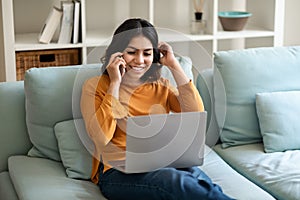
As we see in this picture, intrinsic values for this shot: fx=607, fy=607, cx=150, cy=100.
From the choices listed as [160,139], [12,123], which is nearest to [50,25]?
[12,123]

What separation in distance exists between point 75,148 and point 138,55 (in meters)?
0.44

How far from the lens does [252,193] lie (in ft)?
7.21

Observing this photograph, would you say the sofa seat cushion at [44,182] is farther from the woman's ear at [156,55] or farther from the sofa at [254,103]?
the sofa at [254,103]

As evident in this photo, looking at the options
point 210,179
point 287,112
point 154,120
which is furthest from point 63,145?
point 287,112

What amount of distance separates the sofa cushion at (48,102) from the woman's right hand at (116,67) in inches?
6.1

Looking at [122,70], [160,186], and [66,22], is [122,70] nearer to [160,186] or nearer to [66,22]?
[160,186]

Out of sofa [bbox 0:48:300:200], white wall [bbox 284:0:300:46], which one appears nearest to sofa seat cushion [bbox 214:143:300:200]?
sofa [bbox 0:48:300:200]

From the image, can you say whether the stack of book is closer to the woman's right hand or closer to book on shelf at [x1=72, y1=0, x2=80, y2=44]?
book on shelf at [x1=72, y1=0, x2=80, y2=44]

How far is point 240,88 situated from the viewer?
2.69 metres

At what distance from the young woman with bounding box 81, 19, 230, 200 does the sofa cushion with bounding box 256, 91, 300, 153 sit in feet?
1.34

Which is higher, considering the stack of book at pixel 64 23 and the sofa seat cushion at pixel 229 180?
the stack of book at pixel 64 23

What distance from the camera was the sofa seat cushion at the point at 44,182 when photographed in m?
2.16

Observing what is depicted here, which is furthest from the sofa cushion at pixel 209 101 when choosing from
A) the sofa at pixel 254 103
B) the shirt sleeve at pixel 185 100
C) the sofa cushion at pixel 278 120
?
the shirt sleeve at pixel 185 100

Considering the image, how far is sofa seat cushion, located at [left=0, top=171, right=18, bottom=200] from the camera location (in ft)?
7.59
